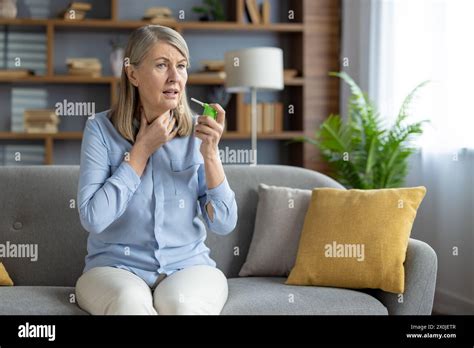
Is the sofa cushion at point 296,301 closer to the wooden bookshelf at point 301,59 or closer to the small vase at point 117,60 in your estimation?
the wooden bookshelf at point 301,59

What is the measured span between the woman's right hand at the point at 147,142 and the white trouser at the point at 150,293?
28 cm

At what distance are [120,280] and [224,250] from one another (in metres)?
0.75

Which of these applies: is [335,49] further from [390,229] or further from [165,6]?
[390,229]

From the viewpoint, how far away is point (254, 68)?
4539 mm

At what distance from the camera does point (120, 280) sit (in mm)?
1914

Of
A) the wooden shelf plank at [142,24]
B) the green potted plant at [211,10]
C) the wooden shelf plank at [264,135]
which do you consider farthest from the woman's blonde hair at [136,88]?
the green potted plant at [211,10]

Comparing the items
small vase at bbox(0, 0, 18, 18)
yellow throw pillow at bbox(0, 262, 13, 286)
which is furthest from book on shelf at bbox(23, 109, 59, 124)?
yellow throw pillow at bbox(0, 262, 13, 286)

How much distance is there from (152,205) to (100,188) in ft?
0.60

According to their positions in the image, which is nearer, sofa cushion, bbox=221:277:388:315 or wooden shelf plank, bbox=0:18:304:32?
sofa cushion, bbox=221:277:388:315

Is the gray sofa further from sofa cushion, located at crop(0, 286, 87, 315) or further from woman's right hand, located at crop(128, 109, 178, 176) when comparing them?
woman's right hand, located at crop(128, 109, 178, 176)

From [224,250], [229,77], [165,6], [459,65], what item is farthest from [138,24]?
[224,250]

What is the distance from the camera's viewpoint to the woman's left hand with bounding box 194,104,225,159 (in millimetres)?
1981

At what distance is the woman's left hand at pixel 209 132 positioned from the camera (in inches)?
78.0

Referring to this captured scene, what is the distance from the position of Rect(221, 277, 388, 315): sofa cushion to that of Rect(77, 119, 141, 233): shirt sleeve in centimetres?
41
